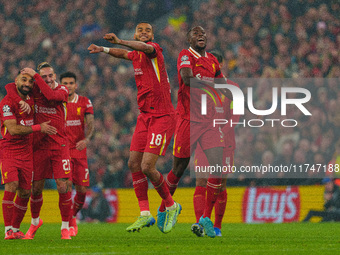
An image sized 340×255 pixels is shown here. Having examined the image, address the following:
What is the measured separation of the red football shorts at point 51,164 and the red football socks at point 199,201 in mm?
1868

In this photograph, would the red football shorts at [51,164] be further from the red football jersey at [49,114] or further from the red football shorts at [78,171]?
the red football shorts at [78,171]

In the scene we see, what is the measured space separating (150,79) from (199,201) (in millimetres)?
1979

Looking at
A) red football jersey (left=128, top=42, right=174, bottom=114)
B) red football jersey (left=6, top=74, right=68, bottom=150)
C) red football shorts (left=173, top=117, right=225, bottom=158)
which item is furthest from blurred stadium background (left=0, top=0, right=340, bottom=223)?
red football jersey (left=128, top=42, right=174, bottom=114)

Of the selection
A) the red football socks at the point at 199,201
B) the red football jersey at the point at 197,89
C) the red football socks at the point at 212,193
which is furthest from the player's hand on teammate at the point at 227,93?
the red football socks at the point at 199,201

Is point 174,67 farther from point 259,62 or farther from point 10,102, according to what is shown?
point 10,102

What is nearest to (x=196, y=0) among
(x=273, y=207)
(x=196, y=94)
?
(x=273, y=207)

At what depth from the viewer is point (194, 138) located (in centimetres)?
904

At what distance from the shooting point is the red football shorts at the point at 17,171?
29.1 ft

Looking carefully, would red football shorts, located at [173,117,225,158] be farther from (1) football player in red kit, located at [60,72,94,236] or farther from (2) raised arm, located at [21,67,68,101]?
(1) football player in red kit, located at [60,72,94,236]

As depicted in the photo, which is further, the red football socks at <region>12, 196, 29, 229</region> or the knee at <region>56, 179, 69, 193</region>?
the red football socks at <region>12, 196, 29, 229</region>

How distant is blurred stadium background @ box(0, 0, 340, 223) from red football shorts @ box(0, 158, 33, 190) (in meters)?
7.12

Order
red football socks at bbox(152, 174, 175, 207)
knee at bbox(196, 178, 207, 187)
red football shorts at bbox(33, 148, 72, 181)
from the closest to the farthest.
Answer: red football socks at bbox(152, 174, 175, 207), red football shorts at bbox(33, 148, 72, 181), knee at bbox(196, 178, 207, 187)

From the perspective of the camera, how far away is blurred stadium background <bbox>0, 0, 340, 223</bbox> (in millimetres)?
15445

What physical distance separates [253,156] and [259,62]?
130 inches
